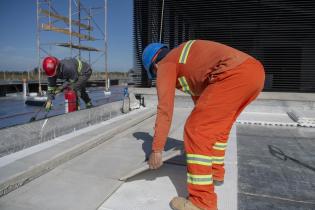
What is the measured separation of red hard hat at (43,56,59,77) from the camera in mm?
5105

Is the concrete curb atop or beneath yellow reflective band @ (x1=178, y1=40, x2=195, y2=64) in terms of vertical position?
beneath

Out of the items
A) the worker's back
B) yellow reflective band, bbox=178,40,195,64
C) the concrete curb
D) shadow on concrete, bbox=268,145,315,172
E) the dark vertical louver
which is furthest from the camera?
the dark vertical louver

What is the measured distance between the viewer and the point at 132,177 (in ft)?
7.90

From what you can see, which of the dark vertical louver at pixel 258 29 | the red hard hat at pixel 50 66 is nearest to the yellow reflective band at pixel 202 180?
the red hard hat at pixel 50 66

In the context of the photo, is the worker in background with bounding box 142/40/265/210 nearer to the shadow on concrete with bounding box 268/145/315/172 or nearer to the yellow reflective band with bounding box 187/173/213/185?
the yellow reflective band with bounding box 187/173/213/185

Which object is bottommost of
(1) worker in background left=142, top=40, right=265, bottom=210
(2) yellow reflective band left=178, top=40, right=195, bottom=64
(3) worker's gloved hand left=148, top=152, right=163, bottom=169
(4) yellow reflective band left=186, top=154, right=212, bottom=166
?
(3) worker's gloved hand left=148, top=152, right=163, bottom=169

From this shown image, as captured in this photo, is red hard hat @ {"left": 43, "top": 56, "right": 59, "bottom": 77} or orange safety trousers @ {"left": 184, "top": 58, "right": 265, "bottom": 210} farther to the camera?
red hard hat @ {"left": 43, "top": 56, "right": 59, "bottom": 77}

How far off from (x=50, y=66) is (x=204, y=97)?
3.97 metres

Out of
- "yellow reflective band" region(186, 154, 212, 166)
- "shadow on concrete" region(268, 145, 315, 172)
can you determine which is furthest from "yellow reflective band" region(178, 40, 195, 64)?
"shadow on concrete" region(268, 145, 315, 172)

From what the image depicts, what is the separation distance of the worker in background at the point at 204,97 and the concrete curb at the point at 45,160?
1.05 metres

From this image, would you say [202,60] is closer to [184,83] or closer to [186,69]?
[186,69]

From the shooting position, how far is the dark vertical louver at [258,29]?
7.00 m

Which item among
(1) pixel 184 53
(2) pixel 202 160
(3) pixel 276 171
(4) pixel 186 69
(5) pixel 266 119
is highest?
(1) pixel 184 53

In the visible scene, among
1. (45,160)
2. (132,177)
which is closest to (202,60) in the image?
(132,177)
